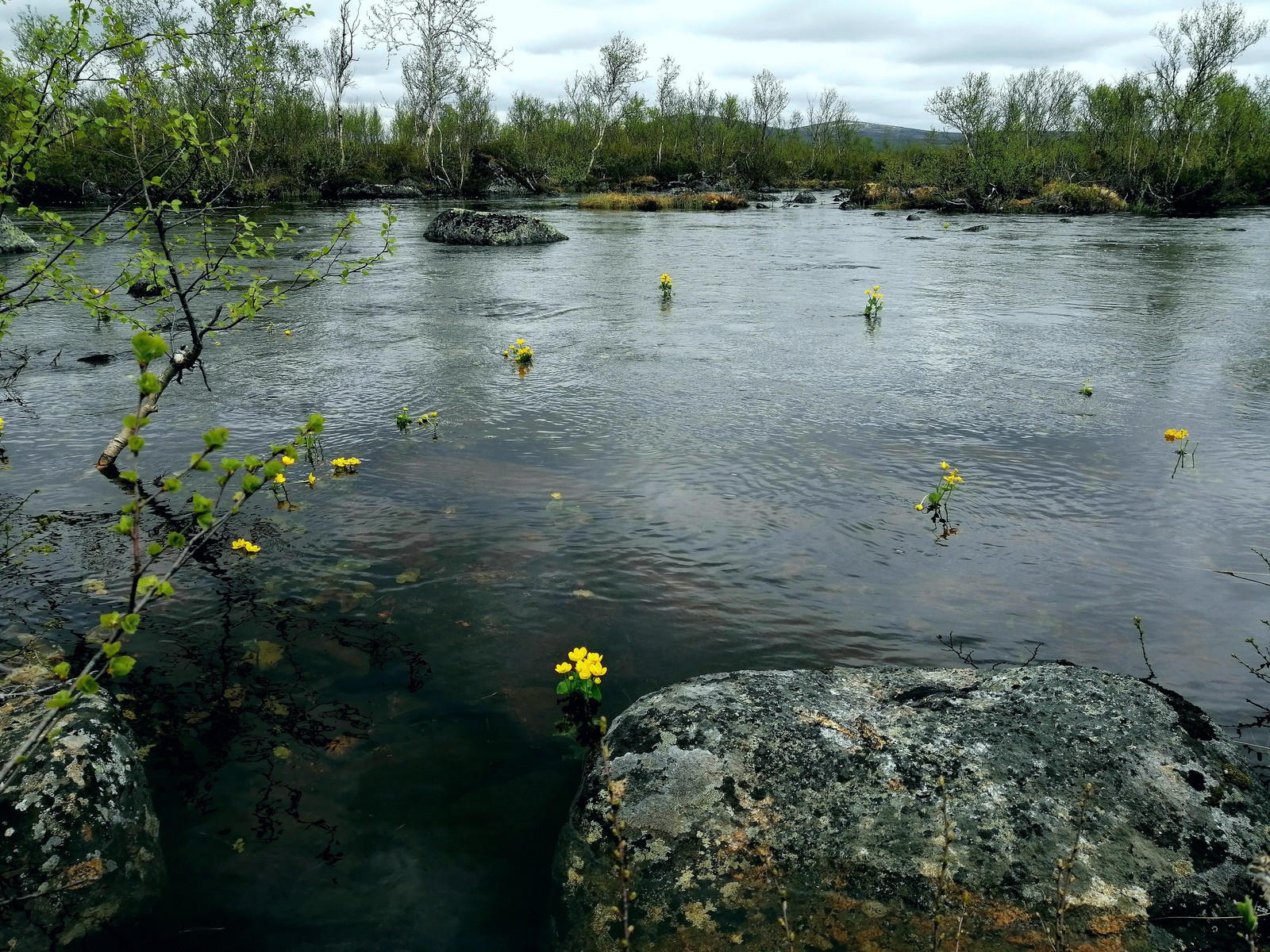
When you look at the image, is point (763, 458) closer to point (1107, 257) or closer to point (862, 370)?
point (862, 370)

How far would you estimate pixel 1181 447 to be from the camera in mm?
6660

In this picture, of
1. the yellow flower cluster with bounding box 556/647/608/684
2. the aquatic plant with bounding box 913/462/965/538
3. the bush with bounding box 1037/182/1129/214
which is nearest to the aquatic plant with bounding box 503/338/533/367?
the aquatic plant with bounding box 913/462/965/538

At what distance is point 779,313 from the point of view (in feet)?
42.8

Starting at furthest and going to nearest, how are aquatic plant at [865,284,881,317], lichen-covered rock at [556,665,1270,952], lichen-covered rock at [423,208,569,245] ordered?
lichen-covered rock at [423,208,569,245] → aquatic plant at [865,284,881,317] → lichen-covered rock at [556,665,1270,952]

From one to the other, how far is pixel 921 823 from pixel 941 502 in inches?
132

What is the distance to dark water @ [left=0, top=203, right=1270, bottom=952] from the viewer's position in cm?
296

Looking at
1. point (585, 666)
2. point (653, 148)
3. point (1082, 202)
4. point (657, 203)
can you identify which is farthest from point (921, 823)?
point (653, 148)

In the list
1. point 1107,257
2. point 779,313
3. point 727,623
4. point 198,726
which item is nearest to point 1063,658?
point 727,623

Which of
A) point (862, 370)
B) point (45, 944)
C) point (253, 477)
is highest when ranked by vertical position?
point (253, 477)

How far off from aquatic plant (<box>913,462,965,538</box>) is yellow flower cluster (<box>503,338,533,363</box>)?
207 inches

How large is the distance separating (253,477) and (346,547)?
2986 millimetres

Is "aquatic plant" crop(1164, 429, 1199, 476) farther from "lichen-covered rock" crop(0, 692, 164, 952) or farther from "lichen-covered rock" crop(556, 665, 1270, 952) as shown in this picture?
"lichen-covered rock" crop(0, 692, 164, 952)

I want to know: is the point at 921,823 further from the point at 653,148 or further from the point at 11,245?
the point at 653,148

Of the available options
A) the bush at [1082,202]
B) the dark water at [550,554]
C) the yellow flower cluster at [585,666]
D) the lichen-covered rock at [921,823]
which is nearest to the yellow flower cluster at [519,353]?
the dark water at [550,554]
